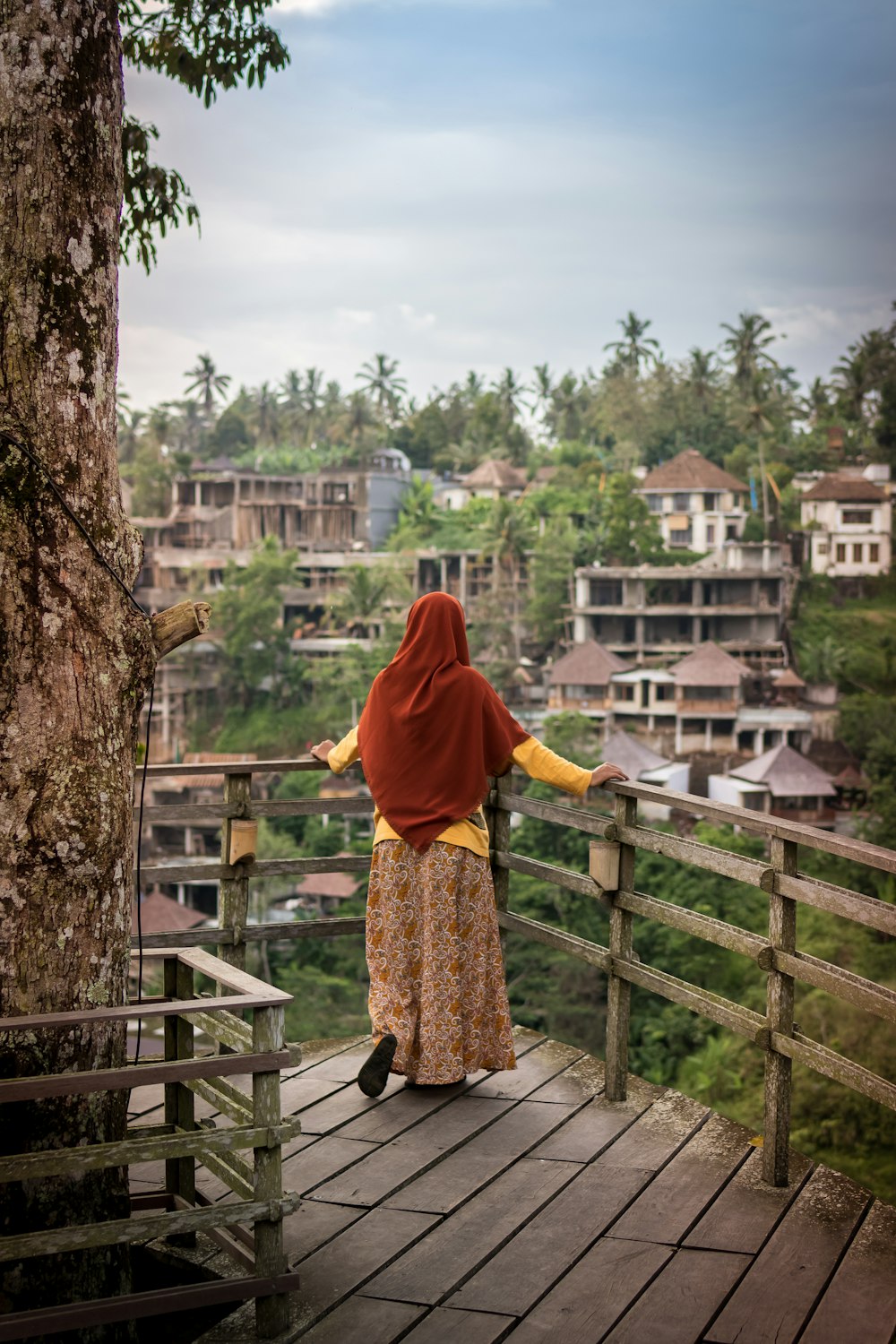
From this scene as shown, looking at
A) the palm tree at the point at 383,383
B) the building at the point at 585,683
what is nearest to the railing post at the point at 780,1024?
the building at the point at 585,683

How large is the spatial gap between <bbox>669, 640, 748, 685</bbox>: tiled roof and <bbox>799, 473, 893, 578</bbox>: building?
9864 mm

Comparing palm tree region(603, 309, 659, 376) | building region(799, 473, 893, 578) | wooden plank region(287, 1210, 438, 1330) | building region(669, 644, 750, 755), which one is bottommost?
building region(669, 644, 750, 755)

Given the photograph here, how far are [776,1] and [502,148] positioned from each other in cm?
2151

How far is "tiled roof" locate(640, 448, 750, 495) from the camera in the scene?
5428 centimetres

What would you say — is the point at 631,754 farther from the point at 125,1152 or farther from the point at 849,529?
the point at 125,1152

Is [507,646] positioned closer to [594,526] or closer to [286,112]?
[594,526]

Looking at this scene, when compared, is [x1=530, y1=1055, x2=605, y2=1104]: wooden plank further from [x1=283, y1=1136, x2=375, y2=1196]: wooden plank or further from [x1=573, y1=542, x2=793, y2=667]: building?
[x1=573, y1=542, x2=793, y2=667]: building

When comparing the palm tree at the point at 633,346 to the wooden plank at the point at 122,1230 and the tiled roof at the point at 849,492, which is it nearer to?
the tiled roof at the point at 849,492

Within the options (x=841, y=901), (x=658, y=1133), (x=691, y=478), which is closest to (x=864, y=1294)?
(x=841, y=901)

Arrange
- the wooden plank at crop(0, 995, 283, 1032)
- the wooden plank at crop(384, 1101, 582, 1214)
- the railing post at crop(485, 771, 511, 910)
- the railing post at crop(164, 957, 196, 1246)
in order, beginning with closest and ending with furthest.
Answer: the wooden plank at crop(0, 995, 283, 1032), the railing post at crop(164, 957, 196, 1246), the wooden plank at crop(384, 1101, 582, 1214), the railing post at crop(485, 771, 511, 910)

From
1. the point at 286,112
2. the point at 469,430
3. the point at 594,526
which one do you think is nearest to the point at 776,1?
the point at 286,112

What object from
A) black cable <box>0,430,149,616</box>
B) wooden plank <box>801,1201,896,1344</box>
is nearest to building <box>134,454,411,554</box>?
black cable <box>0,430,149,616</box>

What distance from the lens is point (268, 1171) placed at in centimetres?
243

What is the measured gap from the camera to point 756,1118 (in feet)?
74.8
